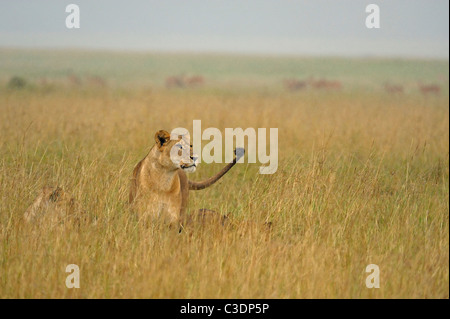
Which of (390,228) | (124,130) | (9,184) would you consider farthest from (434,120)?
(9,184)

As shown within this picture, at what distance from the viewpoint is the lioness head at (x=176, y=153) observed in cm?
602

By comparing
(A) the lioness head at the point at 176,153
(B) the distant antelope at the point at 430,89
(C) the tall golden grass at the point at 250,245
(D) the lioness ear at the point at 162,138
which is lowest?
(C) the tall golden grass at the point at 250,245

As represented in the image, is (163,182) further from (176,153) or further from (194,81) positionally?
(194,81)

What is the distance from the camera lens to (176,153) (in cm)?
604

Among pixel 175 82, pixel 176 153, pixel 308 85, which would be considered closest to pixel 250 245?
pixel 176 153

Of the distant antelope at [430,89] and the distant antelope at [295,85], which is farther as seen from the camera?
the distant antelope at [295,85]

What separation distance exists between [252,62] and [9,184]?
295 ft

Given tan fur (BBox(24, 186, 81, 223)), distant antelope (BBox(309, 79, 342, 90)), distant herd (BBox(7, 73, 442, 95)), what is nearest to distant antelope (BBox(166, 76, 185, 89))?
distant herd (BBox(7, 73, 442, 95))

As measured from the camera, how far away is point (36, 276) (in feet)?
15.6

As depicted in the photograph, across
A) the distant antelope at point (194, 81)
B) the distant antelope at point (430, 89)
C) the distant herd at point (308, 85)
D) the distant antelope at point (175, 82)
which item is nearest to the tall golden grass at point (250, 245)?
the distant herd at point (308, 85)

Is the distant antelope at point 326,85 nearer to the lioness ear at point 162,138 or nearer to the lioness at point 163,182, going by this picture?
the lioness at point 163,182

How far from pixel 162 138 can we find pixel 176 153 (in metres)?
0.21

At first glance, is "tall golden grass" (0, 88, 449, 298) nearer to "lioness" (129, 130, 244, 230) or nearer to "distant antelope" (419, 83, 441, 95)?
"lioness" (129, 130, 244, 230)

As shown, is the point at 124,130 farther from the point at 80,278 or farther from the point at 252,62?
the point at 252,62
